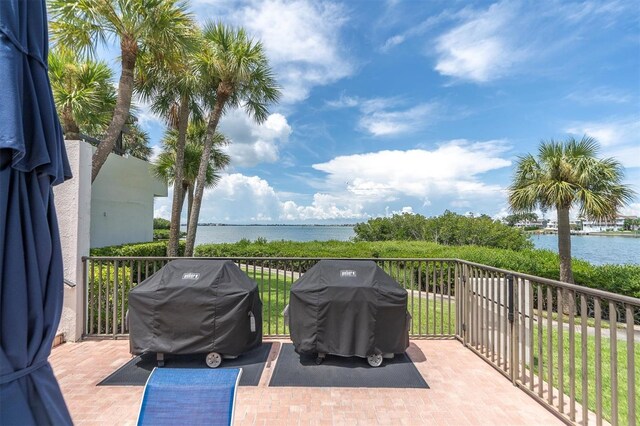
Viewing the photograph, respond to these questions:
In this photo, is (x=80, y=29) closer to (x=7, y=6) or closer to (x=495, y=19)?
(x=7, y=6)

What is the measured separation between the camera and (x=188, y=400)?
70.5 inches

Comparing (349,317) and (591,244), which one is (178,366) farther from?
(591,244)

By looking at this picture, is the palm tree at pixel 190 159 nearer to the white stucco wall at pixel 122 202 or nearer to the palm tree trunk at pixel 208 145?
the white stucco wall at pixel 122 202

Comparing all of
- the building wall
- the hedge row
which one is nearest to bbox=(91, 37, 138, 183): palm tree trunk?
the building wall

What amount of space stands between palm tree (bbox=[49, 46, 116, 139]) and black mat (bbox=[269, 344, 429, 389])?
7.15 meters

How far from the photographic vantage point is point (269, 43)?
32.3 feet

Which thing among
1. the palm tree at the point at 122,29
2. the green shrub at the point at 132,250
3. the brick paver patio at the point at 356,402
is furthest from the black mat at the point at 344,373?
the green shrub at the point at 132,250

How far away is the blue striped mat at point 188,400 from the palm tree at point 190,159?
36.6 feet

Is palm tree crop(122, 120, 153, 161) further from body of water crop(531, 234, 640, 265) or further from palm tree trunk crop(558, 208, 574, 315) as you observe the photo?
body of water crop(531, 234, 640, 265)

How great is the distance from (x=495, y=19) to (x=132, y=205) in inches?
516

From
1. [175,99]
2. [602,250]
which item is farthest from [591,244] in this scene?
[175,99]

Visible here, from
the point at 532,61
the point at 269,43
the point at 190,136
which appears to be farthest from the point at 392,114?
the point at 190,136

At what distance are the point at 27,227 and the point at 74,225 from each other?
366 cm

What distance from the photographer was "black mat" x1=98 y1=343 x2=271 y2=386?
3.21 metres
